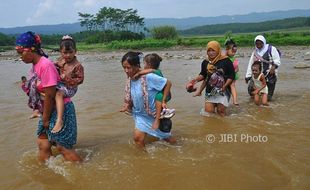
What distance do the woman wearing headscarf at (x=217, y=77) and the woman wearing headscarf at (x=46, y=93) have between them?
2716mm

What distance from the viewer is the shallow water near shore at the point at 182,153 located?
4203mm

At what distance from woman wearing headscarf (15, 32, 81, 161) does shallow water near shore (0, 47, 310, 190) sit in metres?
0.24

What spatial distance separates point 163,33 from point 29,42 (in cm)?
5571

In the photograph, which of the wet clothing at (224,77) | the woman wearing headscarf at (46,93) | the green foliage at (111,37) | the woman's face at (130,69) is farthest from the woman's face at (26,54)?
the green foliage at (111,37)

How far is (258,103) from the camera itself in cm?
821

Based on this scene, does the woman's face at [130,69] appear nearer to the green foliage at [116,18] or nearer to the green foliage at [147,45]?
the green foliage at [147,45]

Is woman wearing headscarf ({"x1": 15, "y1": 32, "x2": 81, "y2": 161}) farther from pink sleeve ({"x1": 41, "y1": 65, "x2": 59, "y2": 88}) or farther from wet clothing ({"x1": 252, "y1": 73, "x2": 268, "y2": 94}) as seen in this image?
wet clothing ({"x1": 252, "y1": 73, "x2": 268, "y2": 94})

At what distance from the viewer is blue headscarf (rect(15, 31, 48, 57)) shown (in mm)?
4266

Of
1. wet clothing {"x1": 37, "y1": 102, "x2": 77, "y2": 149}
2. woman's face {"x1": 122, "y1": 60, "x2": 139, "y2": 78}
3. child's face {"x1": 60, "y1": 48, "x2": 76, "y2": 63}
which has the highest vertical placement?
child's face {"x1": 60, "y1": 48, "x2": 76, "y2": 63}

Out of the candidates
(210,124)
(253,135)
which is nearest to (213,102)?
(210,124)

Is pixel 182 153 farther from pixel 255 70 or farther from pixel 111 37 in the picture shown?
pixel 111 37

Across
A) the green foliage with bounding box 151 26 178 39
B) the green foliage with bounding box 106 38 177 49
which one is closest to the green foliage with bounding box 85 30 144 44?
the green foliage with bounding box 151 26 178 39

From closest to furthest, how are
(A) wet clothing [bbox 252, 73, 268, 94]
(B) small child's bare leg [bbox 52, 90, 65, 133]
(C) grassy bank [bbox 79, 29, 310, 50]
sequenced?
(B) small child's bare leg [bbox 52, 90, 65, 133]
(A) wet clothing [bbox 252, 73, 268, 94]
(C) grassy bank [bbox 79, 29, 310, 50]

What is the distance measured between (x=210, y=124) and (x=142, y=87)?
6.62 ft
